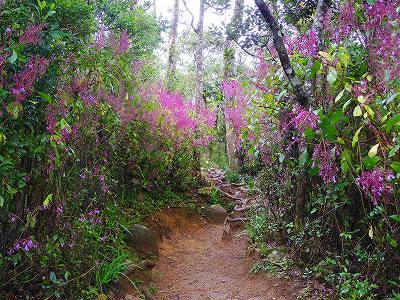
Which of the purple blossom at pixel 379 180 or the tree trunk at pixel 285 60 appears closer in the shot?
the purple blossom at pixel 379 180

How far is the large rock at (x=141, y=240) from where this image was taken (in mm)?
4609

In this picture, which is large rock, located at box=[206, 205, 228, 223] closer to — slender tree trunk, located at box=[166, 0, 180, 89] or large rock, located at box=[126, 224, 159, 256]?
large rock, located at box=[126, 224, 159, 256]

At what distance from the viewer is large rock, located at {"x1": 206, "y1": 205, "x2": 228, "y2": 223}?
7.03 m

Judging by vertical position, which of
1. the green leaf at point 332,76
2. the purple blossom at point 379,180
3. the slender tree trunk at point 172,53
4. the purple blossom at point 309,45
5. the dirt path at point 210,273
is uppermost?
the slender tree trunk at point 172,53

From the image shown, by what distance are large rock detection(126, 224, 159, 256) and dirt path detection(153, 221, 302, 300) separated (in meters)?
0.26

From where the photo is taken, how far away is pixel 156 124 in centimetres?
600

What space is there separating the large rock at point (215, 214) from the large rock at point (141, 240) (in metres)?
2.31

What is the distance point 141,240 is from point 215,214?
2.60 metres

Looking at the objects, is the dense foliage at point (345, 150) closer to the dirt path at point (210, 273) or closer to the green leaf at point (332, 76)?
the green leaf at point (332, 76)

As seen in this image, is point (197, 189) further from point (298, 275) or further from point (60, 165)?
point (60, 165)

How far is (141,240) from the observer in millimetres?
4684

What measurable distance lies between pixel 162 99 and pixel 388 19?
4.20 meters

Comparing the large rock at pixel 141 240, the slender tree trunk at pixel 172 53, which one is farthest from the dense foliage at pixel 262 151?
the slender tree trunk at pixel 172 53

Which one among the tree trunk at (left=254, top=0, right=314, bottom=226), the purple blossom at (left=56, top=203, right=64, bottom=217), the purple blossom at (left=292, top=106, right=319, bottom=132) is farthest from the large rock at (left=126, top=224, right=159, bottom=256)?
the purple blossom at (left=292, top=106, right=319, bottom=132)
